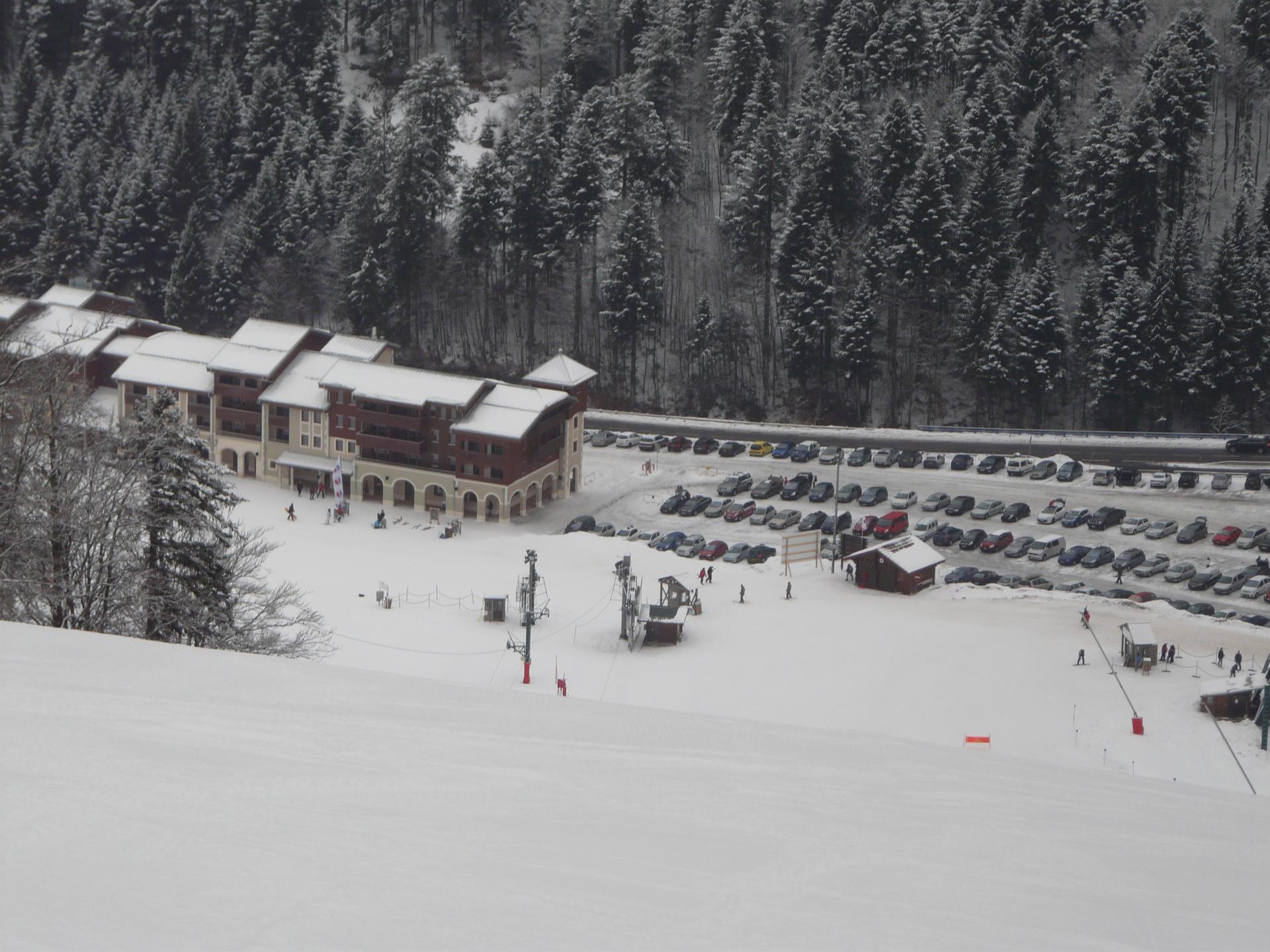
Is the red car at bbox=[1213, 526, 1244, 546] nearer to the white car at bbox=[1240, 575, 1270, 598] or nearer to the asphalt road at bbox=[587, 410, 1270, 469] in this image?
the white car at bbox=[1240, 575, 1270, 598]

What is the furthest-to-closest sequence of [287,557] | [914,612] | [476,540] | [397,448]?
[397,448]
[476,540]
[287,557]
[914,612]

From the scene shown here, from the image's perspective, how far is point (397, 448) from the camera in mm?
57094

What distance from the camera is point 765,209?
72062 millimetres

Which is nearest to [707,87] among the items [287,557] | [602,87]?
[602,87]

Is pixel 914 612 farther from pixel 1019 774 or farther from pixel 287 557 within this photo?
pixel 1019 774

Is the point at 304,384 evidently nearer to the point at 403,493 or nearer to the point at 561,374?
the point at 403,493

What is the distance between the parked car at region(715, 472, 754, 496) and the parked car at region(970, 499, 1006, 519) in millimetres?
8741

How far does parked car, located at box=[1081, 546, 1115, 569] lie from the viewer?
163 ft

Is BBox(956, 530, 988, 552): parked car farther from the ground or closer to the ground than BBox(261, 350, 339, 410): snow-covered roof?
closer to the ground

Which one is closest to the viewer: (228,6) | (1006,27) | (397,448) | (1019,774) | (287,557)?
(1019,774)

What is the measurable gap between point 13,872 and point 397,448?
5189cm

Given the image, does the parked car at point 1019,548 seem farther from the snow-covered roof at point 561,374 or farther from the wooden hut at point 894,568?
the snow-covered roof at point 561,374

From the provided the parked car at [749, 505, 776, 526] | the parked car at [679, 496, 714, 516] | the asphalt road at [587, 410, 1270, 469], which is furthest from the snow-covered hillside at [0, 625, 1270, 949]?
the asphalt road at [587, 410, 1270, 469]

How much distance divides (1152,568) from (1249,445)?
1384cm
